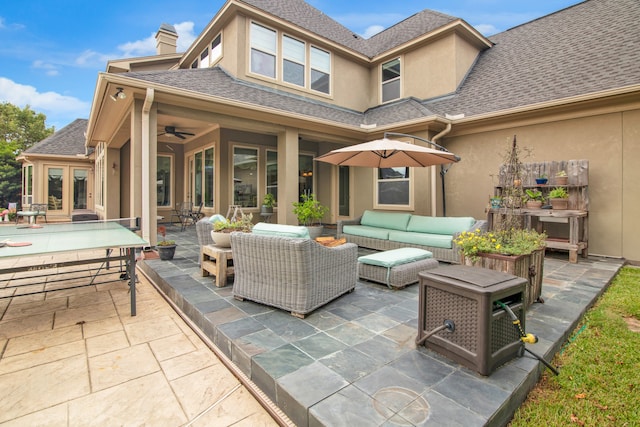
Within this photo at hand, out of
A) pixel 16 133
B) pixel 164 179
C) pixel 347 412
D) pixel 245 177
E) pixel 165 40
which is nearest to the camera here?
pixel 347 412

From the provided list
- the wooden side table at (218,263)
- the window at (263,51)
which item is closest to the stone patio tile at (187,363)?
the wooden side table at (218,263)

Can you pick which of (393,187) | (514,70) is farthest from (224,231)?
(514,70)

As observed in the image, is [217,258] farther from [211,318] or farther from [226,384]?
[226,384]

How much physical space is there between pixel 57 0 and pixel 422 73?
17.7 m

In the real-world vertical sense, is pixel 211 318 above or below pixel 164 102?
below

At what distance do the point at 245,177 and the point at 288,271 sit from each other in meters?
6.68

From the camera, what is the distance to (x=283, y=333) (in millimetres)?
2625

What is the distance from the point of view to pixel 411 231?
617cm

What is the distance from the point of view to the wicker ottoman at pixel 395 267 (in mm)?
3857

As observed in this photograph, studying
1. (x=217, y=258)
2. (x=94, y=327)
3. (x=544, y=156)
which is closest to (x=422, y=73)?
(x=544, y=156)

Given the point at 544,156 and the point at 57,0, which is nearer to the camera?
the point at 544,156

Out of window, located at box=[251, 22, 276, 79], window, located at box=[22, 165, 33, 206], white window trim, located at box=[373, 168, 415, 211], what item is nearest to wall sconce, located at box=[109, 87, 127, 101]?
window, located at box=[251, 22, 276, 79]

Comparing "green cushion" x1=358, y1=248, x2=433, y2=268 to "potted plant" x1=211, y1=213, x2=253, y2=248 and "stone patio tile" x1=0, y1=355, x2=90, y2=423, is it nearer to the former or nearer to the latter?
"potted plant" x1=211, y1=213, x2=253, y2=248

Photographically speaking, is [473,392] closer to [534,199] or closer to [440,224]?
[440,224]
